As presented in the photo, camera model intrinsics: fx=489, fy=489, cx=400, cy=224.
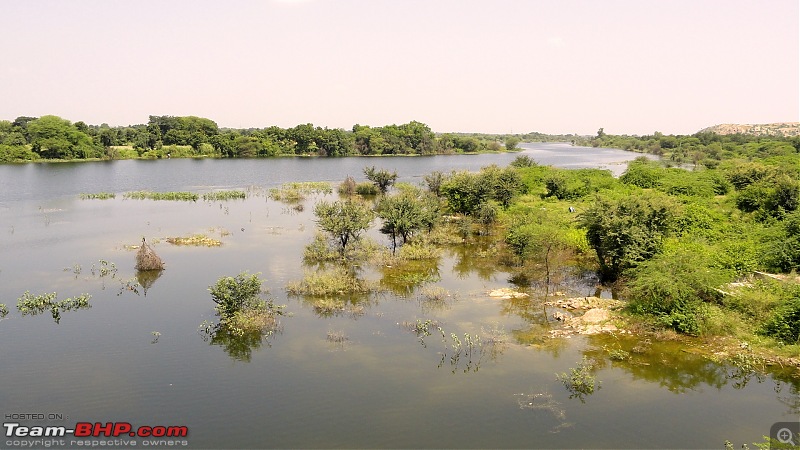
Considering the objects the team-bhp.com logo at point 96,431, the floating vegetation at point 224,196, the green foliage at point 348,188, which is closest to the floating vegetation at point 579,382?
the team-bhp.com logo at point 96,431

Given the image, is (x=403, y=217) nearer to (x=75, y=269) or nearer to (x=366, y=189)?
(x=75, y=269)

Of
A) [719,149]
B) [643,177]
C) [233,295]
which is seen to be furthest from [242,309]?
[719,149]

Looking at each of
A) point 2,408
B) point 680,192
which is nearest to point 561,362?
point 2,408

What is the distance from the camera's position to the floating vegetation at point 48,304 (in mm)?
23062

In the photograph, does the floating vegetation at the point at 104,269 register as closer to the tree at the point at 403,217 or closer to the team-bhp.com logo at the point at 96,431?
the team-bhp.com logo at the point at 96,431

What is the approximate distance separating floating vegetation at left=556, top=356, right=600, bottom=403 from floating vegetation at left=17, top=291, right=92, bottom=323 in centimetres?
2220

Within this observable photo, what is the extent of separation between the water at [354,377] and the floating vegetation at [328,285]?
93 centimetres

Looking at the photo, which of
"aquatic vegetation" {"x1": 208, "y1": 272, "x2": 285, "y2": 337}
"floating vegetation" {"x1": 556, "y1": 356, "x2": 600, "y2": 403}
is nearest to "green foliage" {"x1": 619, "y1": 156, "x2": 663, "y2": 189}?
"floating vegetation" {"x1": 556, "y1": 356, "x2": 600, "y2": 403}

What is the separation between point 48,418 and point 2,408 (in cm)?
175

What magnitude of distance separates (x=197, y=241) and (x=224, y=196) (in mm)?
23309

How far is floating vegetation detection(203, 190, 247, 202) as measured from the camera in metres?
58.5

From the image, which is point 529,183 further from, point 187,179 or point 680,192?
point 187,179

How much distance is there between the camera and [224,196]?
5916cm

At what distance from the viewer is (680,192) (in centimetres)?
4872
